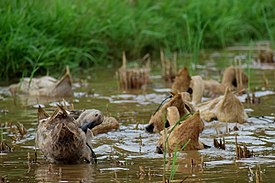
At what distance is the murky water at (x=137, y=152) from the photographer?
468cm

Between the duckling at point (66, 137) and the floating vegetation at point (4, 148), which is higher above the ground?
the duckling at point (66, 137)

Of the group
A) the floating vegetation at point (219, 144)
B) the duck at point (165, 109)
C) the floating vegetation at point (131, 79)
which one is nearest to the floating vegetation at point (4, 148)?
the duck at point (165, 109)

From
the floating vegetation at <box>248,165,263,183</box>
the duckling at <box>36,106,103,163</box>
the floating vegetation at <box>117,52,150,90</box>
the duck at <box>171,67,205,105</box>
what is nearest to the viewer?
the floating vegetation at <box>248,165,263,183</box>

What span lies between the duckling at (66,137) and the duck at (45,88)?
3.19 m

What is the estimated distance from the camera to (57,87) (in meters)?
8.34

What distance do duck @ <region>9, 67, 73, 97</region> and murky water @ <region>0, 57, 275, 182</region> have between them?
6.7 inches

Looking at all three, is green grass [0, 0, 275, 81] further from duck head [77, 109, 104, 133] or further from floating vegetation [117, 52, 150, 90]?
duck head [77, 109, 104, 133]

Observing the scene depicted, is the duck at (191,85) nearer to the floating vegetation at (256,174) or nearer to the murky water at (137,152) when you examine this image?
the murky water at (137,152)

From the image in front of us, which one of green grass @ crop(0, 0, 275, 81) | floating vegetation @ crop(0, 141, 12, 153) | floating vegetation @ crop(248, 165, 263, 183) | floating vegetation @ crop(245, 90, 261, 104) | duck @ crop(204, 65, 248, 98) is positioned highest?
green grass @ crop(0, 0, 275, 81)

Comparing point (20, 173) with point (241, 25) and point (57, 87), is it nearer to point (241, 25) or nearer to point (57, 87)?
point (57, 87)

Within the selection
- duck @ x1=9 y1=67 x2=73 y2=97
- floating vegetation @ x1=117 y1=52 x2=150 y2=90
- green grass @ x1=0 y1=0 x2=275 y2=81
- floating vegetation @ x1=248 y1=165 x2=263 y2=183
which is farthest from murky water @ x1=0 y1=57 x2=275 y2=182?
green grass @ x1=0 y1=0 x2=275 y2=81

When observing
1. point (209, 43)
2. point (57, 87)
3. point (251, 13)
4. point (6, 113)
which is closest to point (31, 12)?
point (57, 87)

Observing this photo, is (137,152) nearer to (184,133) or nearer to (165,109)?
(184,133)

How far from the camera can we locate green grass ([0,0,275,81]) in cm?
923
